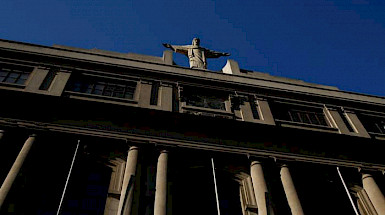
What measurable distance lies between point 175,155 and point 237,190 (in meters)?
2.59

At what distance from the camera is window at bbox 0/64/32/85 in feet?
49.5

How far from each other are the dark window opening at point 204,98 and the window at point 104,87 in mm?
2579

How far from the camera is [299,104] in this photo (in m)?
A: 17.7

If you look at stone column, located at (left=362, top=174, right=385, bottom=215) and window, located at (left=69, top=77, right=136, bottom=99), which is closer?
stone column, located at (left=362, top=174, right=385, bottom=215)

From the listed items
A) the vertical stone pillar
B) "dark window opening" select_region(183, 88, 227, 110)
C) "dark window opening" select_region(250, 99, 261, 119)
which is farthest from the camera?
"dark window opening" select_region(183, 88, 227, 110)

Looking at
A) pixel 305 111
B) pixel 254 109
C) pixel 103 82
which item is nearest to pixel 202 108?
pixel 254 109

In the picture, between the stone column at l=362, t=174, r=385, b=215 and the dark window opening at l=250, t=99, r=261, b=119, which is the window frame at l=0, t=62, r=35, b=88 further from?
the stone column at l=362, t=174, r=385, b=215

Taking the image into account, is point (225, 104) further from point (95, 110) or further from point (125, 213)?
point (125, 213)

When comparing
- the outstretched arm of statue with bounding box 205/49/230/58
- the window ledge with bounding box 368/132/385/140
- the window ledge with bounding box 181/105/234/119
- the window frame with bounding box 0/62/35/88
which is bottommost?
the window ledge with bounding box 368/132/385/140

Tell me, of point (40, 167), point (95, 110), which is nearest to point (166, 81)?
point (95, 110)

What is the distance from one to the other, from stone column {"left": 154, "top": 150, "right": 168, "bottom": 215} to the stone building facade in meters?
0.04

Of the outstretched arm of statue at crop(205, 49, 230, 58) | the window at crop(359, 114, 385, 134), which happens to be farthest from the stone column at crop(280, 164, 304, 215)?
the outstretched arm of statue at crop(205, 49, 230, 58)

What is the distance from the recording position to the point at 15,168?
1080 centimetres

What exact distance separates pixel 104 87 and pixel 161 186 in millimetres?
6679
